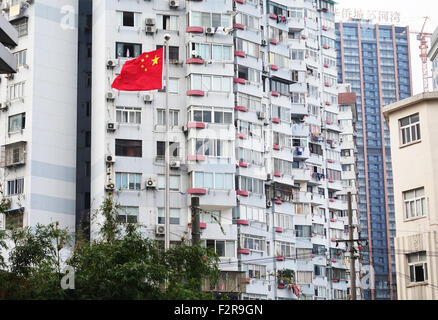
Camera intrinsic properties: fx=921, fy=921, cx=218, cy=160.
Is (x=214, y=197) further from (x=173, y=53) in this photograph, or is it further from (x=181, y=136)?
(x=173, y=53)

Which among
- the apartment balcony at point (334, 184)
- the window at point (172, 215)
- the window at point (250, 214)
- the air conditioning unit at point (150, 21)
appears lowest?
the window at point (172, 215)

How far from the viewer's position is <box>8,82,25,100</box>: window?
5858 centimetres

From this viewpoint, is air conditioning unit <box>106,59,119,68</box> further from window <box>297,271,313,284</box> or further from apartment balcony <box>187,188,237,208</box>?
window <box>297,271,313,284</box>

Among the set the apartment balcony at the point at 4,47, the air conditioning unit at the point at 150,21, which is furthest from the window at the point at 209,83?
the apartment balcony at the point at 4,47

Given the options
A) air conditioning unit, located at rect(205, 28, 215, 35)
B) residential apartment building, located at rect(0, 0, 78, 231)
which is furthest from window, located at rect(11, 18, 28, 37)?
air conditioning unit, located at rect(205, 28, 215, 35)

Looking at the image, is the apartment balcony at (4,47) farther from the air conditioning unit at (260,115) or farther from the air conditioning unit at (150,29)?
the air conditioning unit at (260,115)

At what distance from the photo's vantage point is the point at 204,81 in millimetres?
59406

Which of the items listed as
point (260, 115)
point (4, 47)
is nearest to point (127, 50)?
point (260, 115)

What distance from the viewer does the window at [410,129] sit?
130ft

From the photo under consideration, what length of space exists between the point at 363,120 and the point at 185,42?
10817 centimetres

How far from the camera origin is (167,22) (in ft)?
199

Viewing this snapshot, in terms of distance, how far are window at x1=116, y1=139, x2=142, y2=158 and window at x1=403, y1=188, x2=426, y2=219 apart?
2259 centimetres

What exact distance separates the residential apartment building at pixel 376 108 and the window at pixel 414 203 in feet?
364
